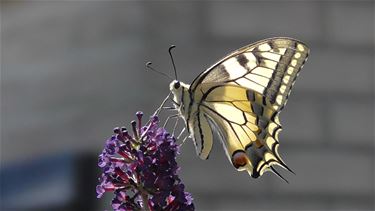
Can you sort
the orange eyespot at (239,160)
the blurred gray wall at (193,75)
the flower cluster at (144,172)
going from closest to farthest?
1. the flower cluster at (144,172)
2. the orange eyespot at (239,160)
3. the blurred gray wall at (193,75)

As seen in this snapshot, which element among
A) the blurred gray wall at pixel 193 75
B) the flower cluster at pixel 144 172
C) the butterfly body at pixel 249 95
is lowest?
the flower cluster at pixel 144 172

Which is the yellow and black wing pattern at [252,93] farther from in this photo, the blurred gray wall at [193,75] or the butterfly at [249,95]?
the blurred gray wall at [193,75]

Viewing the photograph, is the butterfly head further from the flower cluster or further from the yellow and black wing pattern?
the flower cluster

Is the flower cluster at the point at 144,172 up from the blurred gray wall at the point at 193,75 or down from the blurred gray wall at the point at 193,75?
down

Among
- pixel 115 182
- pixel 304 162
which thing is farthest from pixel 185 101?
pixel 304 162

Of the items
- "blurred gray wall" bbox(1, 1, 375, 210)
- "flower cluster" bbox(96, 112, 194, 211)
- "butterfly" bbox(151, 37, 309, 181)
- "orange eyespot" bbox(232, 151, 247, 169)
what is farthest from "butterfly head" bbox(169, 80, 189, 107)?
"blurred gray wall" bbox(1, 1, 375, 210)

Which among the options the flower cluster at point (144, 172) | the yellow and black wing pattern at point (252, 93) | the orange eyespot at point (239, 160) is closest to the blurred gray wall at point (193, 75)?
the yellow and black wing pattern at point (252, 93)

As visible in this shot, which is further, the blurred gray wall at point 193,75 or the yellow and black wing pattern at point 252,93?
the blurred gray wall at point 193,75

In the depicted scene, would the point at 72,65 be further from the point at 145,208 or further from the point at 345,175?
the point at 145,208

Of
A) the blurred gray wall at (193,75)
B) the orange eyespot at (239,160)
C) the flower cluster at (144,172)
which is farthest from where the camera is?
the blurred gray wall at (193,75)
